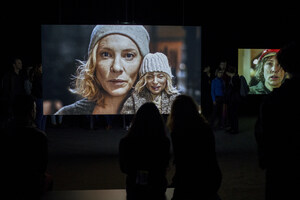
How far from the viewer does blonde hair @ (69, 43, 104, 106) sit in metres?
5.90

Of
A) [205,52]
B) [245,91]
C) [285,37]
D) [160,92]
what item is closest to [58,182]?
[160,92]

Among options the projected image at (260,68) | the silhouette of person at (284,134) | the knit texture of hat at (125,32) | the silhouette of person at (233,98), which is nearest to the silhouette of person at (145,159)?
the silhouette of person at (284,134)

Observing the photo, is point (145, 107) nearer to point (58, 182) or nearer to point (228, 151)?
point (58, 182)

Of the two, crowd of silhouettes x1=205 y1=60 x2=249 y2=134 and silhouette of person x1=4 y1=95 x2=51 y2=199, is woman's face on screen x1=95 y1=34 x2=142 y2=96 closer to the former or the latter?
crowd of silhouettes x1=205 y1=60 x2=249 y2=134

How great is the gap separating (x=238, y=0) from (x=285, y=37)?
7.43 feet

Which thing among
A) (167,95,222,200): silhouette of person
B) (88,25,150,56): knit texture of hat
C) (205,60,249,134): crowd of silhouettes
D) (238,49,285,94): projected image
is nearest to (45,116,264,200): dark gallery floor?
(205,60,249,134): crowd of silhouettes

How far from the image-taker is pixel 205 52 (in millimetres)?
10383

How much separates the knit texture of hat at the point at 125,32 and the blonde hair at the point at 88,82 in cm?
16

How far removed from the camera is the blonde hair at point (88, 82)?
5898mm

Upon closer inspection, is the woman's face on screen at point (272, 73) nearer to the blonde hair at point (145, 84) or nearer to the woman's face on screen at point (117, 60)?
the blonde hair at point (145, 84)

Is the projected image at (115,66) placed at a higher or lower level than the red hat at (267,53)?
lower

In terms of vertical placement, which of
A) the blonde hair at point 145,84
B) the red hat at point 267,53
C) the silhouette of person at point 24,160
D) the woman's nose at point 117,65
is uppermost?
the red hat at point 267,53

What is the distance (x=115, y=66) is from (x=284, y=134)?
434 cm

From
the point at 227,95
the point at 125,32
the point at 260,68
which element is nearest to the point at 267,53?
the point at 260,68
